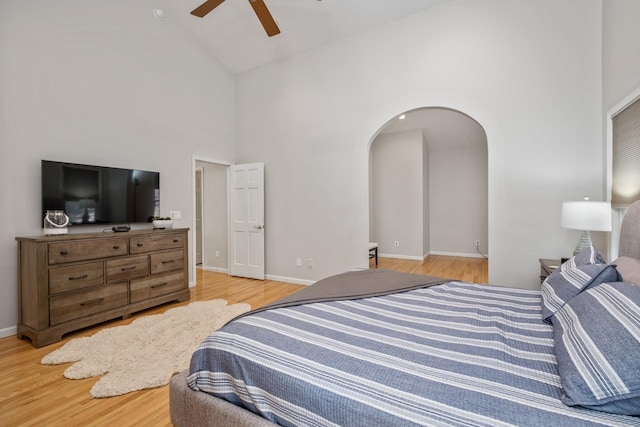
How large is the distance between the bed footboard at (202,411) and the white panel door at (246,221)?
3441mm

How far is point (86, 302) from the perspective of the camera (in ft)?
9.11

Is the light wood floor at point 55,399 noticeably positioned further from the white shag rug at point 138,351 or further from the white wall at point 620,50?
the white wall at point 620,50

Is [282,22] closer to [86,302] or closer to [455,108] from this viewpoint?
[455,108]

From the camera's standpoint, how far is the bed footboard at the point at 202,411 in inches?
42.6

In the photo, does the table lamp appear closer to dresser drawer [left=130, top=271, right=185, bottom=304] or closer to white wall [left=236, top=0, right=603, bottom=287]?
white wall [left=236, top=0, right=603, bottom=287]

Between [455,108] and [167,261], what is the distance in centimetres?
400

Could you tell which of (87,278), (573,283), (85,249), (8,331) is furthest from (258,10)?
(8,331)

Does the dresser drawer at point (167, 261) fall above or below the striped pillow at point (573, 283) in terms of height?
below

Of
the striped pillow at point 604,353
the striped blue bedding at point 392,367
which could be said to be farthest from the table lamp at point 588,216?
the striped pillow at point 604,353

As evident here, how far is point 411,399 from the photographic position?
83cm

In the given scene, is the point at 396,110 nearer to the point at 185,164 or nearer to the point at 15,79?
the point at 185,164

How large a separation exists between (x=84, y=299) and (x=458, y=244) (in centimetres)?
695

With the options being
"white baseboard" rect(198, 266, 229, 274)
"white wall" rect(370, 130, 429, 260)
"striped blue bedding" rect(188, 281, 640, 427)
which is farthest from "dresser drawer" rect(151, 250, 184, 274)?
"white wall" rect(370, 130, 429, 260)

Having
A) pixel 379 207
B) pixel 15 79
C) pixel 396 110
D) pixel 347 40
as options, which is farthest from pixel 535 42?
pixel 15 79
